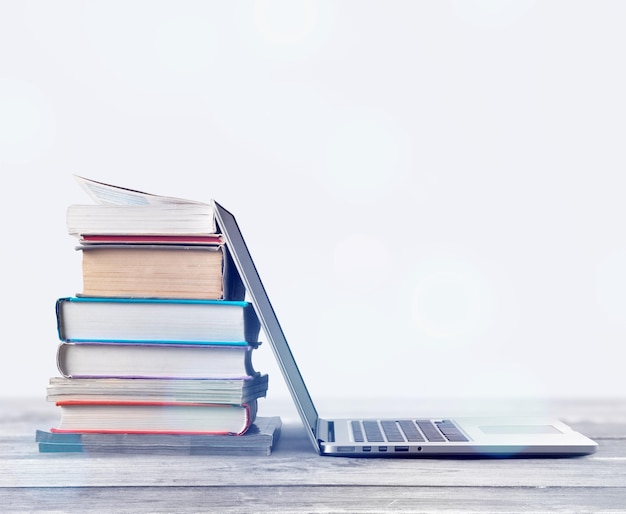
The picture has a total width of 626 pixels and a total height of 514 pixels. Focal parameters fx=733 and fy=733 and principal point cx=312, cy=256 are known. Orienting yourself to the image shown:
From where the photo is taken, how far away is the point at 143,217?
58.6 inches

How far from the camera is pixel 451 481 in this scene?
4.01 ft

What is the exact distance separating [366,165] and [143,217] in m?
2.24

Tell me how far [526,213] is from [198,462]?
2522 mm

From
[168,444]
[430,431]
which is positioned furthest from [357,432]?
[168,444]

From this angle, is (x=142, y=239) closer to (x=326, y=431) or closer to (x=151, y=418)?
(x=151, y=418)

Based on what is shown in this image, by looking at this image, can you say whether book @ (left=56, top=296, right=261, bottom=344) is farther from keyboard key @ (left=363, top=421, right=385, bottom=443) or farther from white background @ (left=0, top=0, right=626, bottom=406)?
white background @ (left=0, top=0, right=626, bottom=406)

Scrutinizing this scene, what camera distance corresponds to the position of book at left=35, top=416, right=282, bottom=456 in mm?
1458

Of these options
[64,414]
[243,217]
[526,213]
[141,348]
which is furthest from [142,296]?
[526,213]

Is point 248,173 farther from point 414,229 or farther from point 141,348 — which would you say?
point 141,348

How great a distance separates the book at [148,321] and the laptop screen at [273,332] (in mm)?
61

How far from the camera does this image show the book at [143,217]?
1479mm

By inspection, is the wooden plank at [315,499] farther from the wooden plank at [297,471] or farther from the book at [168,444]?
the book at [168,444]

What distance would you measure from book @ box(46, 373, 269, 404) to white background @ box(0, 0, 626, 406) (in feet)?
6.42

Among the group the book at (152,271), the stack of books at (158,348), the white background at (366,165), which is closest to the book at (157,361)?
the stack of books at (158,348)
